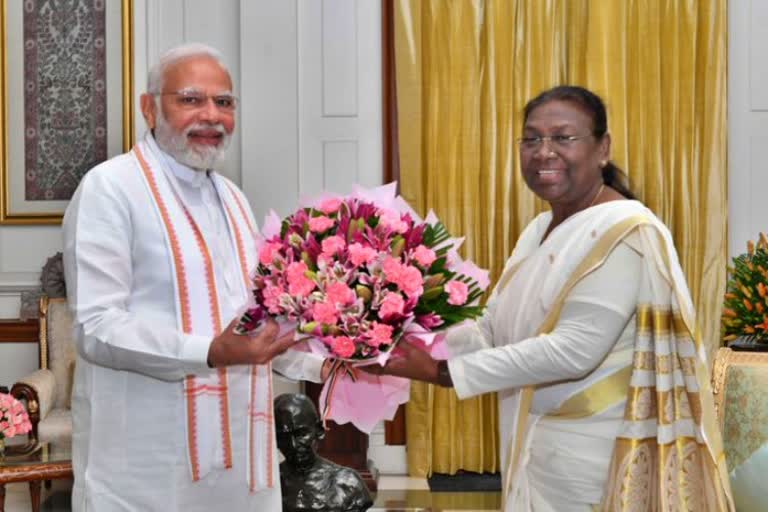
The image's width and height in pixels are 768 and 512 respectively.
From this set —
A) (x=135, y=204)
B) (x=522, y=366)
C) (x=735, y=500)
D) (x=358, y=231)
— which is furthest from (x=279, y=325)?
(x=735, y=500)

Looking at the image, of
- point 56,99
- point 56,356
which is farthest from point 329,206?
point 56,99

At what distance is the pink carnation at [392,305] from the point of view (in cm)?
217

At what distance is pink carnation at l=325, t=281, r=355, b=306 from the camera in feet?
7.11

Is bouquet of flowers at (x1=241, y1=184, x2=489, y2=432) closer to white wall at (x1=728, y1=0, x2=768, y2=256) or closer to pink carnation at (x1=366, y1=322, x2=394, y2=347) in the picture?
pink carnation at (x1=366, y1=322, x2=394, y2=347)

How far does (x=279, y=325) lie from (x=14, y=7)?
498cm

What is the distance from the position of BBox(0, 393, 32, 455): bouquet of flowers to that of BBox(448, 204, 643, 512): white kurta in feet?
9.42

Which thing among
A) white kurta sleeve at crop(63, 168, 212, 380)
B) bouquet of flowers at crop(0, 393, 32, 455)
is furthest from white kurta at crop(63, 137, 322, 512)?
bouquet of flowers at crop(0, 393, 32, 455)

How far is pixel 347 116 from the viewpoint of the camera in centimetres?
Result: 617

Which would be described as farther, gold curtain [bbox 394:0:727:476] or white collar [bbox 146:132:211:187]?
gold curtain [bbox 394:0:727:476]

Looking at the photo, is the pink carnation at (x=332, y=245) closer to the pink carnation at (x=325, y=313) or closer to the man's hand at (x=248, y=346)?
the pink carnation at (x=325, y=313)

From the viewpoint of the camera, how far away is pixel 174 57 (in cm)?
251

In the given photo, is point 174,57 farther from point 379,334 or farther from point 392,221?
point 379,334

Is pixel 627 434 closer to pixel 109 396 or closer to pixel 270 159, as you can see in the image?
pixel 109 396

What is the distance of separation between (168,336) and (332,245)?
43 centimetres
